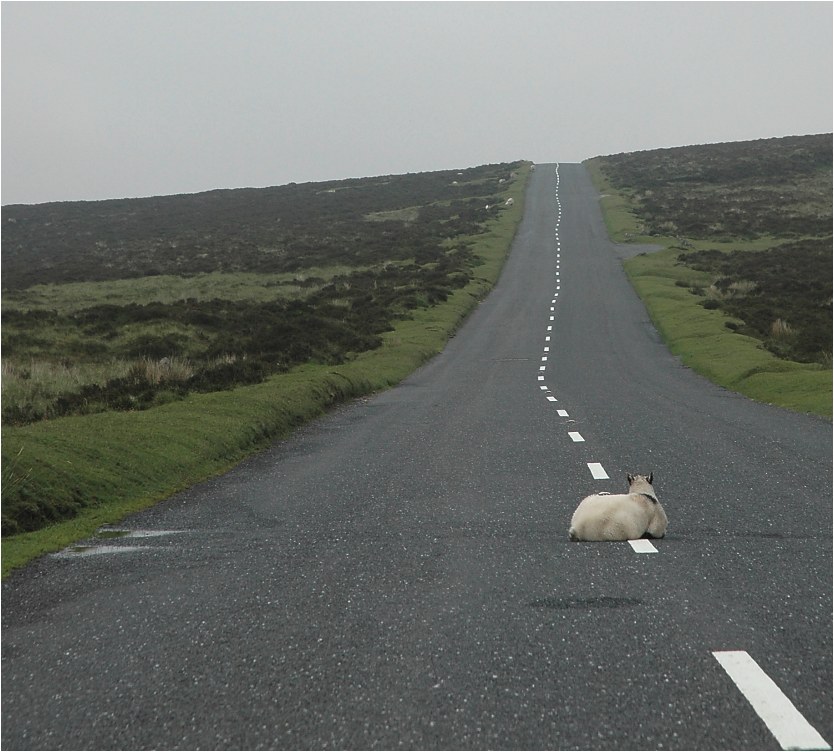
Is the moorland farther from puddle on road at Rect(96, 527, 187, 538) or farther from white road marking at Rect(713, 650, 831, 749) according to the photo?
white road marking at Rect(713, 650, 831, 749)

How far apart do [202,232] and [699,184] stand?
189ft

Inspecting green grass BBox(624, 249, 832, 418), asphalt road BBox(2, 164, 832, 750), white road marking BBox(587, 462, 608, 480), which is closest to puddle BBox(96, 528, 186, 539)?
asphalt road BBox(2, 164, 832, 750)

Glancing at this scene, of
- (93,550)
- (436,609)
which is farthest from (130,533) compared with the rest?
(436,609)

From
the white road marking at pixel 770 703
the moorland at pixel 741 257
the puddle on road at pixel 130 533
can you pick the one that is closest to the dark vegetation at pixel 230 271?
the puddle on road at pixel 130 533

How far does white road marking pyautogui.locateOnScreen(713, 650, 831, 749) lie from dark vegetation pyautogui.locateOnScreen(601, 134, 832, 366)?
24492 millimetres

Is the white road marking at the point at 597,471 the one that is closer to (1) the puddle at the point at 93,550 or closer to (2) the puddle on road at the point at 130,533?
(2) the puddle on road at the point at 130,533

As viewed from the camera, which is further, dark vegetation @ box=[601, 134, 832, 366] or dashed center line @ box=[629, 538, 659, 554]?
dark vegetation @ box=[601, 134, 832, 366]

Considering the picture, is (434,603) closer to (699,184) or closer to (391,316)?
(391,316)

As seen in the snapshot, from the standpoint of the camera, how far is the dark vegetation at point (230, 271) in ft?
85.8

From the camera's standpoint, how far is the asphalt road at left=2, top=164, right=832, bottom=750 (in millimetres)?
4660

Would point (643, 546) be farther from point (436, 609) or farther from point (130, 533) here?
point (130, 533)

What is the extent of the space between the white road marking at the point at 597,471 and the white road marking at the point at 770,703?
6.49 metres

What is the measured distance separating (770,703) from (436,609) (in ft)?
8.24

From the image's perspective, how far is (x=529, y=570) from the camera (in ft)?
24.6
